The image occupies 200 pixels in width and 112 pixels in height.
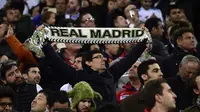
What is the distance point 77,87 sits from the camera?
34.0 feet

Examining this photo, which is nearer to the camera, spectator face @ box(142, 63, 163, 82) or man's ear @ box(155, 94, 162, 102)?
man's ear @ box(155, 94, 162, 102)

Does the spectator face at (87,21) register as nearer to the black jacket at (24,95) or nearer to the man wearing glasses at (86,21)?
the man wearing glasses at (86,21)

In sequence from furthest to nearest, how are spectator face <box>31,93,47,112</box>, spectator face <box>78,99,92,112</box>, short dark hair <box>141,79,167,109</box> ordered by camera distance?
spectator face <box>78,99,92,112</box> < spectator face <box>31,93,47,112</box> < short dark hair <box>141,79,167,109</box>

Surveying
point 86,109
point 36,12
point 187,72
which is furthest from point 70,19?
point 86,109

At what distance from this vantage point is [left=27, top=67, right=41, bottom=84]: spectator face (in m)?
11.7

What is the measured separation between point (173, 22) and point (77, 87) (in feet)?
17.2

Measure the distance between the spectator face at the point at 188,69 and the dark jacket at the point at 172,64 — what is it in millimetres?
791

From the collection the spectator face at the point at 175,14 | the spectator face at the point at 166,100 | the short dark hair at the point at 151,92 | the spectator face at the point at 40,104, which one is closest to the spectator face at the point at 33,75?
the spectator face at the point at 40,104

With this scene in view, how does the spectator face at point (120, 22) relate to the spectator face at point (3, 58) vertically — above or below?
above

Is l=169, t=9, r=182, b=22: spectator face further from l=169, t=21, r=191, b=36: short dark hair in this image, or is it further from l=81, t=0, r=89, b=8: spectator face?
l=81, t=0, r=89, b=8: spectator face

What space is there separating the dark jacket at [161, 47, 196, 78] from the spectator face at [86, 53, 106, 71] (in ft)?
4.87

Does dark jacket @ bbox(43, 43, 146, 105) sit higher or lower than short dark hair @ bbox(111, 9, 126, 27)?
lower

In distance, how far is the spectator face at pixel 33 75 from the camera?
460 inches

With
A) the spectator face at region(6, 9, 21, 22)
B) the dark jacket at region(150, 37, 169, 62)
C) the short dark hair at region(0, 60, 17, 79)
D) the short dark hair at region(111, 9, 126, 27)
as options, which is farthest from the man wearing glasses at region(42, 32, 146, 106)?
the short dark hair at region(111, 9, 126, 27)
